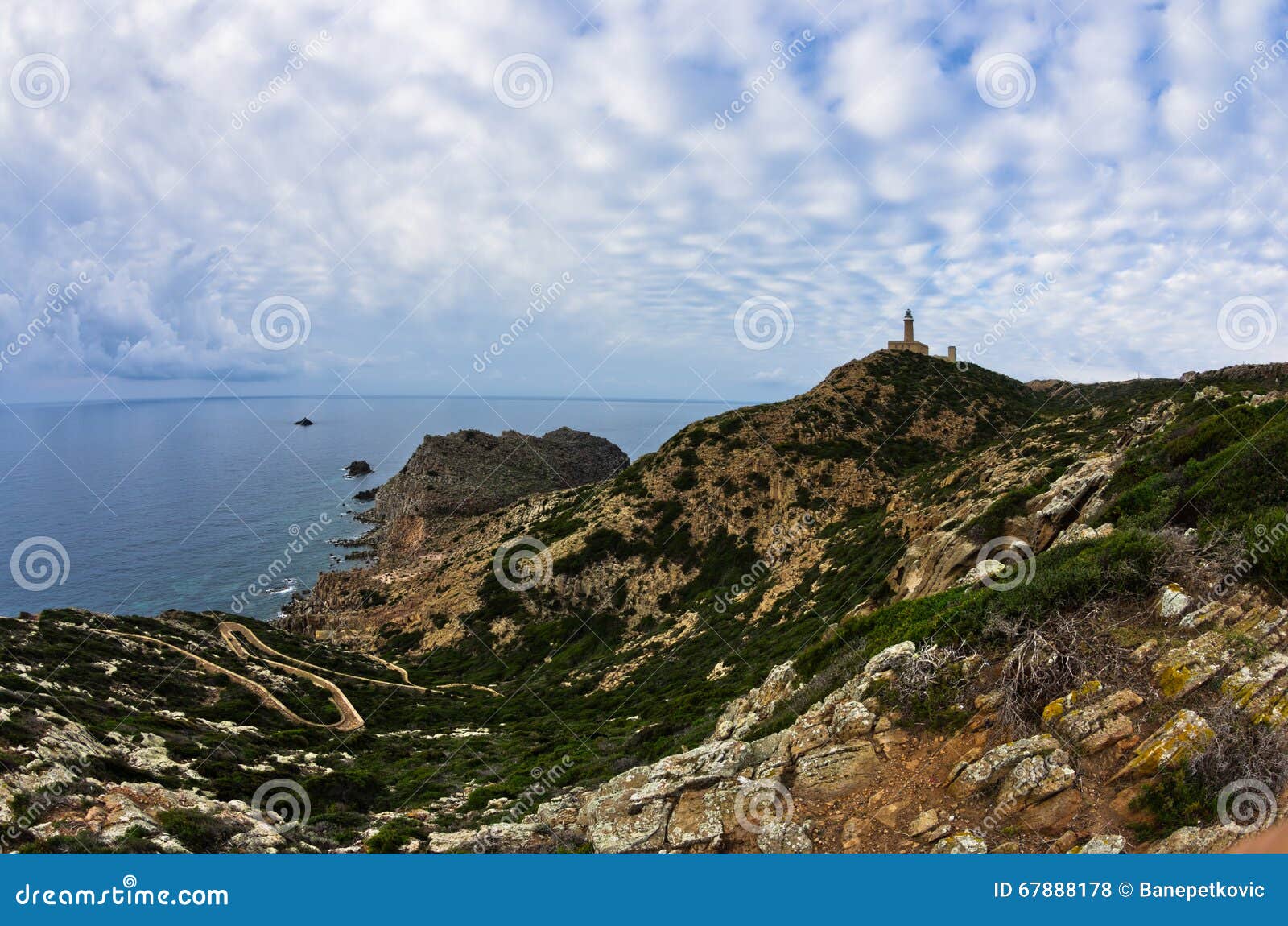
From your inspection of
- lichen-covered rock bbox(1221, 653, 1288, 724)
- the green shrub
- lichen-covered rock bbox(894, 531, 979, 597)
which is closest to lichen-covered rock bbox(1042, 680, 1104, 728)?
lichen-covered rock bbox(1221, 653, 1288, 724)

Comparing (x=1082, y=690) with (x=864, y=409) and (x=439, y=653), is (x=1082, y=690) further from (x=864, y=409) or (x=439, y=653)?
(x=864, y=409)

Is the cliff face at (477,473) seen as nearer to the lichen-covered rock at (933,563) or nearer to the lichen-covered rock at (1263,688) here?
the lichen-covered rock at (933,563)

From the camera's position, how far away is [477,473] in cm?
10319

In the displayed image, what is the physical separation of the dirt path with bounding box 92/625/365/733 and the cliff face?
53.4 meters

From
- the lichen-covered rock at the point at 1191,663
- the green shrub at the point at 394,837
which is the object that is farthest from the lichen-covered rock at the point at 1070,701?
the green shrub at the point at 394,837

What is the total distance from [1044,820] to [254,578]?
102m

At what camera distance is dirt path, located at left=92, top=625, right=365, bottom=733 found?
30469 millimetres

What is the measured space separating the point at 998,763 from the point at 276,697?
37.4m

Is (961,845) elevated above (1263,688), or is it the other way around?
(1263,688)

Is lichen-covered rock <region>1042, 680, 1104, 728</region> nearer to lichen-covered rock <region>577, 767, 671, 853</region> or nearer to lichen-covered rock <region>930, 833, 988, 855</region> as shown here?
lichen-covered rock <region>930, 833, 988, 855</region>

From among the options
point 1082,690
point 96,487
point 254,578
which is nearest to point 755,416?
point 1082,690

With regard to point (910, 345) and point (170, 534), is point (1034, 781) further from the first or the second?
point (170, 534)

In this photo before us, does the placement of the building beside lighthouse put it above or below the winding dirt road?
above

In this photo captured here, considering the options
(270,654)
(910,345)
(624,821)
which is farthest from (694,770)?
(910,345)
